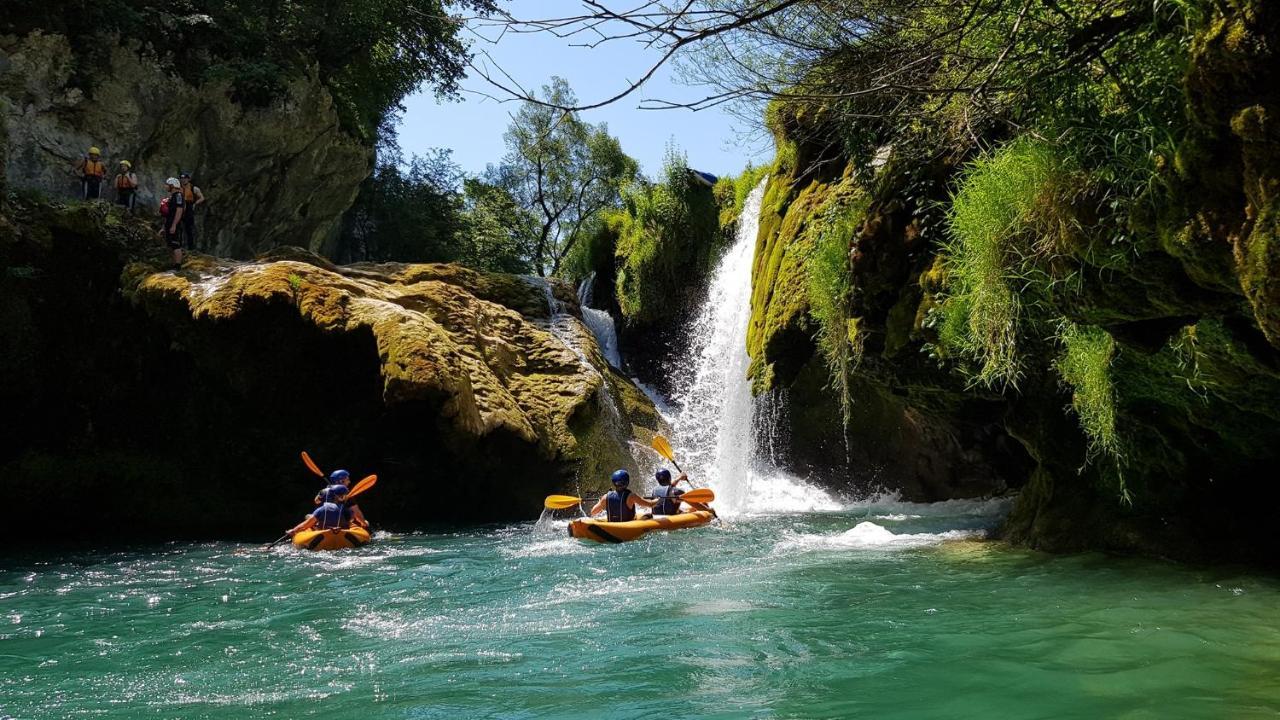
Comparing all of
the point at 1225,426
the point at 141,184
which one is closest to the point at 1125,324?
the point at 1225,426

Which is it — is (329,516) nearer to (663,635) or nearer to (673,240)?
(663,635)

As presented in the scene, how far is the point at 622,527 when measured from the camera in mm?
9414

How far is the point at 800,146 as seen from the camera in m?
10.1

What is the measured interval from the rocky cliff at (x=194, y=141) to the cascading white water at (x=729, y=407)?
31.9 ft

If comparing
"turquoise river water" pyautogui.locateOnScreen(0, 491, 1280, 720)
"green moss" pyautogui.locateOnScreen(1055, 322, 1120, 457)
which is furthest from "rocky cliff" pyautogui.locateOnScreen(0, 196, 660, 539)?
"green moss" pyautogui.locateOnScreen(1055, 322, 1120, 457)

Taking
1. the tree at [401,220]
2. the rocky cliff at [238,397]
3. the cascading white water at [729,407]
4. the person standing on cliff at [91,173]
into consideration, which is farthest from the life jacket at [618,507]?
the tree at [401,220]

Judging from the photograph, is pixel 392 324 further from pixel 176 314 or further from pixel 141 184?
pixel 141 184

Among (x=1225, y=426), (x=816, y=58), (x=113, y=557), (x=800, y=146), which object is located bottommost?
(x=113, y=557)

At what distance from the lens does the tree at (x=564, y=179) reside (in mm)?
28391

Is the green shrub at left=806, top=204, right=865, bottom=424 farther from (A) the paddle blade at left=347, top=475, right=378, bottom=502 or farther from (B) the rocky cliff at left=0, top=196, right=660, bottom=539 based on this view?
(A) the paddle blade at left=347, top=475, right=378, bottom=502

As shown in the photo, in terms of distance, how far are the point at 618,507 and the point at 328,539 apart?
10.8ft

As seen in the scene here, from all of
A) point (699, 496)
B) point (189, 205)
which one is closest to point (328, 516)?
point (699, 496)

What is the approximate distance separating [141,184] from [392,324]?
8.38 m

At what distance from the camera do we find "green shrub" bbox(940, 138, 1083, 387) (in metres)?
4.45
